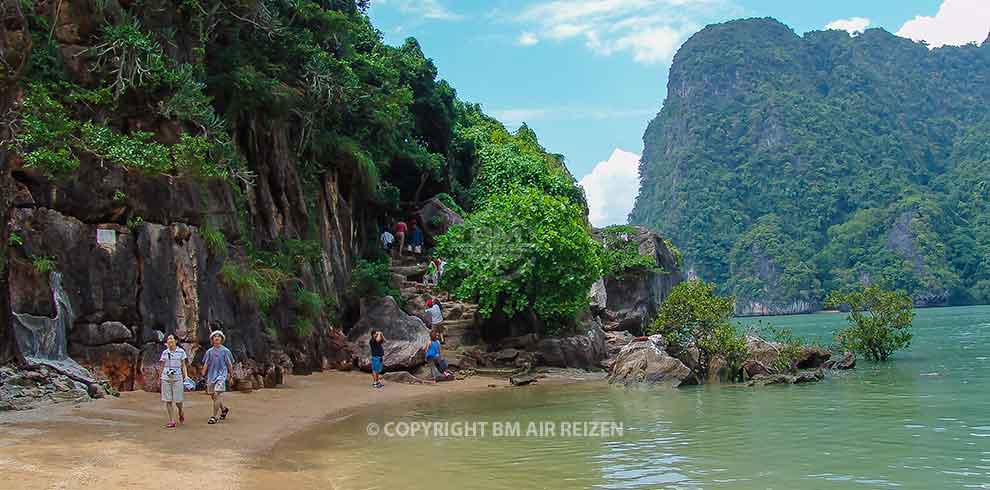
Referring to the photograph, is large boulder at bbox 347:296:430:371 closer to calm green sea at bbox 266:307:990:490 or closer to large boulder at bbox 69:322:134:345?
calm green sea at bbox 266:307:990:490

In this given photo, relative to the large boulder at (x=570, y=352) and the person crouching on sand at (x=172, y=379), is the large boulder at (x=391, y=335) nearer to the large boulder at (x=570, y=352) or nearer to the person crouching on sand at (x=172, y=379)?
the large boulder at (x=570, y=352)

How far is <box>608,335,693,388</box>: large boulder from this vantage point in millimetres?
19500

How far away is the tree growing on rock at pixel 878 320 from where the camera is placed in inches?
985

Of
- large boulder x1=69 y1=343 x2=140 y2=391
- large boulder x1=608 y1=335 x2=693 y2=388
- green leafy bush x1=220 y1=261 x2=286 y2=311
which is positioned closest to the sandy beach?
large boulder x1=69 y1=343 x2=140 y2=391

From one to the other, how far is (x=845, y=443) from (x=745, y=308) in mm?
98558

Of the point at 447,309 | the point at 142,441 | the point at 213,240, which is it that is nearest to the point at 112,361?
the point at 213,240

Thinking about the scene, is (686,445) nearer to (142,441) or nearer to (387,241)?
(142,441)

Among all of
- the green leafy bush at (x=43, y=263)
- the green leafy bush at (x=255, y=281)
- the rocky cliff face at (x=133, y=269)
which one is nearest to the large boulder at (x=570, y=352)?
the green leafy bush at (x=255, y=281)

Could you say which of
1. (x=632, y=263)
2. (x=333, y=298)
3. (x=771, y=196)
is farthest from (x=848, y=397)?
(x=771, y=196)

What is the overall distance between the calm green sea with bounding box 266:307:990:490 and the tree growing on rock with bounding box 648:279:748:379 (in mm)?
2748

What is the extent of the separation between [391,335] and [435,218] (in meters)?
9.18

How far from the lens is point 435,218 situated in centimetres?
2864

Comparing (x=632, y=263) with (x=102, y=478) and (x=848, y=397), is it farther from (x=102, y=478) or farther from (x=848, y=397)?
(x=102, y=478)

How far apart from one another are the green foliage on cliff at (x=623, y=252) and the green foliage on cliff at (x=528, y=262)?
10688 millimetres
